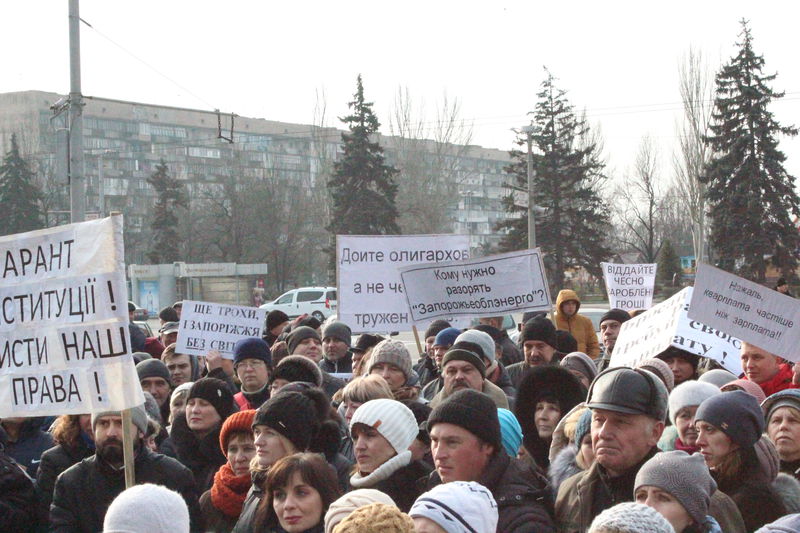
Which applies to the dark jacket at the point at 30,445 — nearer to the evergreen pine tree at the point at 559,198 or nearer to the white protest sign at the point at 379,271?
the white protest sign at the point at 379,271

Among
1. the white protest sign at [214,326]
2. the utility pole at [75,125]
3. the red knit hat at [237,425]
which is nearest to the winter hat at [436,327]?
the white protest sign at [214,326]

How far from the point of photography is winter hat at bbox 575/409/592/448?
4609 mm

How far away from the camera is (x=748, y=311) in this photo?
7.11 m

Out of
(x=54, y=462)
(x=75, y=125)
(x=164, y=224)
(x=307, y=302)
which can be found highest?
(x=164, y=224)

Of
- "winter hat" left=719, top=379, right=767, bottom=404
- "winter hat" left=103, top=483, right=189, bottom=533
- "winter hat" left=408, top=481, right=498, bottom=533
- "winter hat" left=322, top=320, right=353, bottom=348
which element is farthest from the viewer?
Answer: "winter hat" left=322, top=320, right=353, bottom=348

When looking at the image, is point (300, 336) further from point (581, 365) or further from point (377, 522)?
point (377, 522)

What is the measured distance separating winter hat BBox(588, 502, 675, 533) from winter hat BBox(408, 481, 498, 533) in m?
0.51

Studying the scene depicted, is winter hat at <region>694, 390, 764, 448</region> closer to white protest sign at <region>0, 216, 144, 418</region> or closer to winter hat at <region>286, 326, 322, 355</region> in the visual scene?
white protest sign at <region>0, 216, 144, 418</region>

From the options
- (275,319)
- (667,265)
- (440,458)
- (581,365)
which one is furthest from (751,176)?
(440,458)

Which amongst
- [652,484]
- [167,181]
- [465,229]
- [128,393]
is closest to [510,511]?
[652,484]

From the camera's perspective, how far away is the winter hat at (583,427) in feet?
15.1

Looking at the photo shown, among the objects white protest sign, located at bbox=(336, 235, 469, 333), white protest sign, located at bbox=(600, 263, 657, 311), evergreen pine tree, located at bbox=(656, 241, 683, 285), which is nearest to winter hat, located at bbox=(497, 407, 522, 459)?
white protest sign, located at bbox=(336, 235, 469, 333)

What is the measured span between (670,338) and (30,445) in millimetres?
4162

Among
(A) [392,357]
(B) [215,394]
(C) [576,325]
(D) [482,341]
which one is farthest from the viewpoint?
(C) [576,325]
